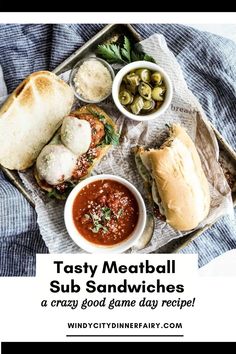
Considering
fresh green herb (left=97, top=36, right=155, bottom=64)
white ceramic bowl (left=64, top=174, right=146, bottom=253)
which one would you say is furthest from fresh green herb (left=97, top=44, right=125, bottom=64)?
white ceramic bowl (left=64, top=174, right=146, bottom=253)

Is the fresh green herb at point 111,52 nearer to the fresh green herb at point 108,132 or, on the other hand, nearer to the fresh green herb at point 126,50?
the fresh green herb at point 126,50

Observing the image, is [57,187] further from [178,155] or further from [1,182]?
[178,155]

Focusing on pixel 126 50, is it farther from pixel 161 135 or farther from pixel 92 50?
pixel 161 135

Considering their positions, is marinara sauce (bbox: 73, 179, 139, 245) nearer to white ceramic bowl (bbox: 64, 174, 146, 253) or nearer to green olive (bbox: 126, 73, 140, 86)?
white ceramic bowl (bbox: 64, 174, 146, 253)

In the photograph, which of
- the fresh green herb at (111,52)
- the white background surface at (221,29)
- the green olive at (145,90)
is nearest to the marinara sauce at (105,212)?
the green olive at (145,90)

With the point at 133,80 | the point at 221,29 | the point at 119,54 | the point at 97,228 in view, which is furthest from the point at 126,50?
the point at 97,228
